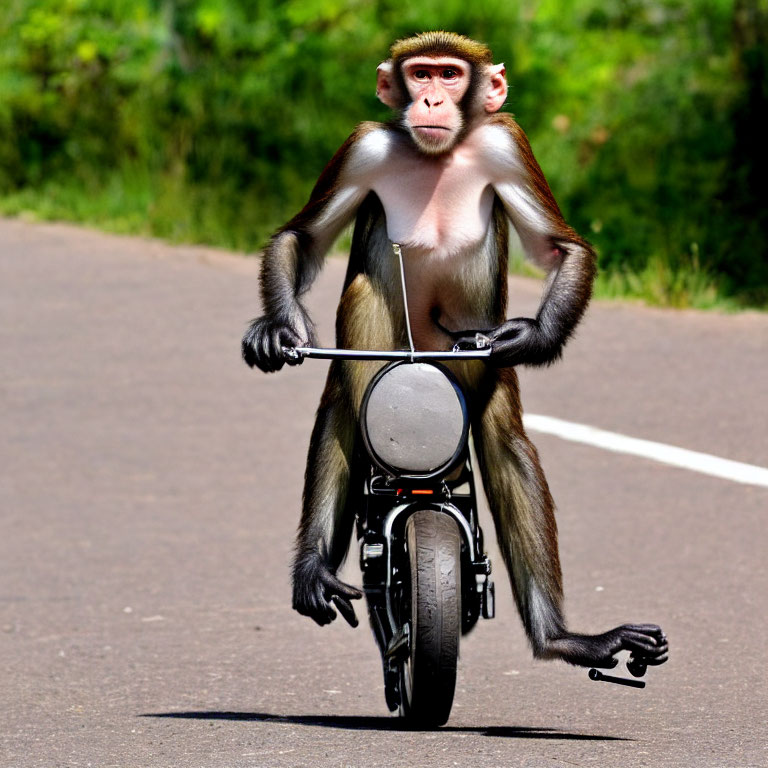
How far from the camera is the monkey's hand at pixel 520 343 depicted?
4.62m

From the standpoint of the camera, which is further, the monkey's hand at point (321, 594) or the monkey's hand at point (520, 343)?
the monkey's hand at point (321, 594)

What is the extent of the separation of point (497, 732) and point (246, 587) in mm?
2583

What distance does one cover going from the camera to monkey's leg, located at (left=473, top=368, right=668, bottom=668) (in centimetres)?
492

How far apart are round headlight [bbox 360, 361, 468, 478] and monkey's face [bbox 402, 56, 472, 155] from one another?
0.56m

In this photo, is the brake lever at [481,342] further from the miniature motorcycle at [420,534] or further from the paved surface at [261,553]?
the paved surface at [261,553]

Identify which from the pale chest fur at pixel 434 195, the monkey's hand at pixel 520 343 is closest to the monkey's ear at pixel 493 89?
the pale chest fur at pixel 434 195

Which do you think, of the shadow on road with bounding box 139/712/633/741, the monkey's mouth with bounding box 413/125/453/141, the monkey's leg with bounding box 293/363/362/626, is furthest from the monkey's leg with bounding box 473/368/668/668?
the monkey's mouth with bounding box 413/125/453/141

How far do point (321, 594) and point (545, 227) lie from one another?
3.56 ft

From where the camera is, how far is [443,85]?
4789 mm

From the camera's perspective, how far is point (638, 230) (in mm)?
13773

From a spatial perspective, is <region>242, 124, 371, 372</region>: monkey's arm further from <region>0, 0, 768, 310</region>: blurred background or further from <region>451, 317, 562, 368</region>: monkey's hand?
<region>0, 0, 768, 310</region>: blurred background

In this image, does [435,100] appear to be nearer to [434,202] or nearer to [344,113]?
[434,202]

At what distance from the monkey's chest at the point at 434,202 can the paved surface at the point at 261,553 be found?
4.11 feet

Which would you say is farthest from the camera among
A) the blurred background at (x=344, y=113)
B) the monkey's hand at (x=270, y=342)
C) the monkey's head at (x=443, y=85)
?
the blurred background at (x=344, y=113)
